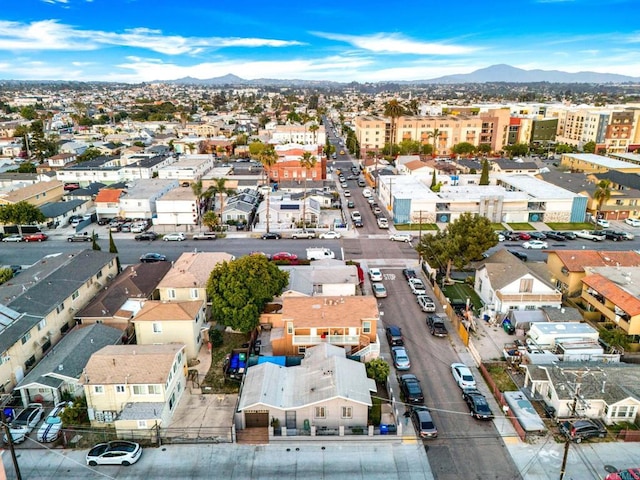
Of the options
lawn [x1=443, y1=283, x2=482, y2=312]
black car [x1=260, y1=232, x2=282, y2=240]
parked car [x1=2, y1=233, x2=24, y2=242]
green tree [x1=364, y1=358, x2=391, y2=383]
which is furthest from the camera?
black car [x1=260, y1=232, x2=282, y2=240]

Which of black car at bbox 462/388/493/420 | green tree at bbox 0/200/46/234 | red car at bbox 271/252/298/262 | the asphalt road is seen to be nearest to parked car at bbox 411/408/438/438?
the asphalt road

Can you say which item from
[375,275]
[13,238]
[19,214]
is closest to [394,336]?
[375,275]

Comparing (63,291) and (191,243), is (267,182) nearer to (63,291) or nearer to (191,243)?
(191,243)

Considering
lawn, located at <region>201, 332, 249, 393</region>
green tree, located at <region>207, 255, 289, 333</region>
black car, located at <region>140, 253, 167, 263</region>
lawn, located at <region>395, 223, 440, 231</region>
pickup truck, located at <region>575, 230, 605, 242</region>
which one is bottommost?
lawn, located at <region>201, 332, 249, 393</region>

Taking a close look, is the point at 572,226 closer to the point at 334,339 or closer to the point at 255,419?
the point at 334,339

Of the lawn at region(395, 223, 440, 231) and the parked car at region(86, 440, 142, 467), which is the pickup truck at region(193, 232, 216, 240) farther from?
the parked car at region(86, 440, 142, 467)

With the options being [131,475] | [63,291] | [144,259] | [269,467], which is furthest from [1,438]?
[144,259]
